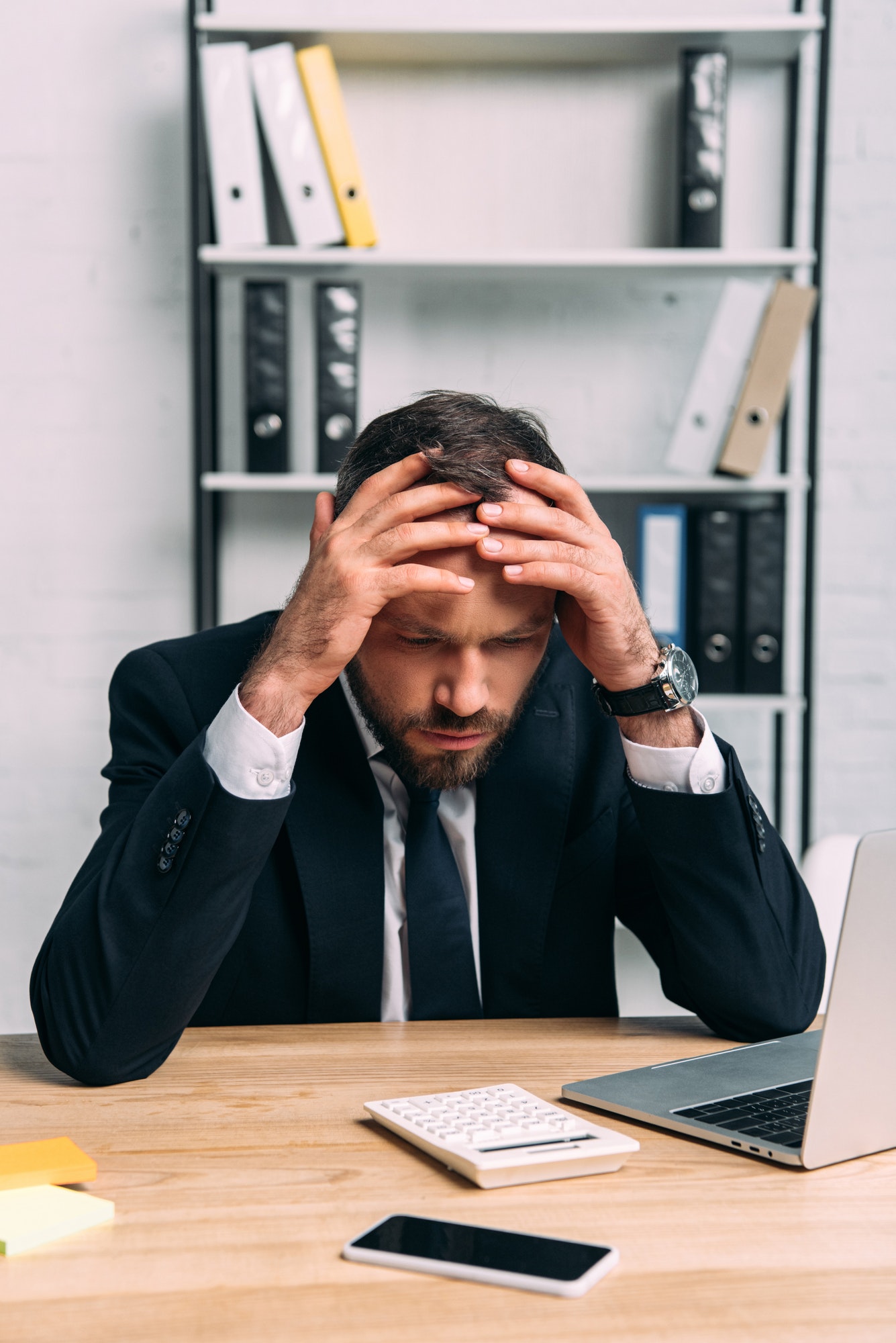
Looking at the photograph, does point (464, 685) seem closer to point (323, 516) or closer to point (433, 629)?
point (433, 629)

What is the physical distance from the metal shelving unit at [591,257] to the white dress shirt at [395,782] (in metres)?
0.97

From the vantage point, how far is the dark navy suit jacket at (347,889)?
38.8 inches

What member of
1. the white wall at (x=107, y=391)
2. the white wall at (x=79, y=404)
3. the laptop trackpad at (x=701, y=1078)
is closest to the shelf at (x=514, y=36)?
the white wall at (x=107, y=391)

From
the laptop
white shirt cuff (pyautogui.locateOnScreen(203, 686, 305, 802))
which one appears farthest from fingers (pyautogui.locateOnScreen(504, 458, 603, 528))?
the laptop

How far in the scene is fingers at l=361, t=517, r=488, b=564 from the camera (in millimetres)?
1037

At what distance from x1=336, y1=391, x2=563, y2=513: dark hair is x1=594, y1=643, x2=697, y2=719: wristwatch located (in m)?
0.24

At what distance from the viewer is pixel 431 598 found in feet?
3.61

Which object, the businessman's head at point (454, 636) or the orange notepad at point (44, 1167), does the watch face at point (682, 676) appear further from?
the orange notepad at point (44, 1167)

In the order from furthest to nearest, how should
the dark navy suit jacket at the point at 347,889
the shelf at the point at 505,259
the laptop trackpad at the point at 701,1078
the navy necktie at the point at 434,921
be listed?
the shelf at the point at 505,259 → the navy necktie at the point at 434,921 → the dark navy suit jacket at the point at 347,889 → the laptop trackpad at the point at 701,1078

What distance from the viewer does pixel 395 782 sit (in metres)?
1.27

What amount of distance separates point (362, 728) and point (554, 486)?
343 millimetres

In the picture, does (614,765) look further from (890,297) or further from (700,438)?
(890,297)

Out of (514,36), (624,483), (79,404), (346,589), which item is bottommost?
(346,589)

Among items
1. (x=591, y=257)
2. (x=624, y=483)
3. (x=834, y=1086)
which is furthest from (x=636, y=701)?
(x=591, y=257)
